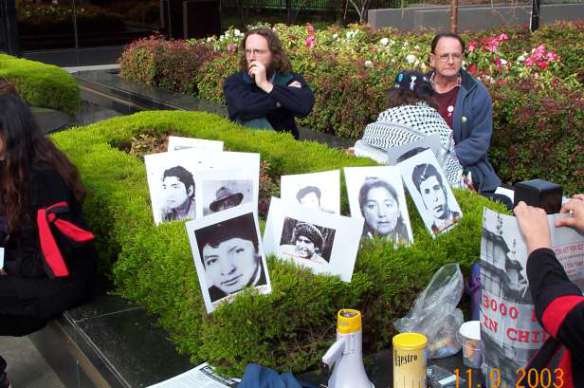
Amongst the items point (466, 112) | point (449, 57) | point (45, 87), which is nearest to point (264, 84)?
point (449, 57)

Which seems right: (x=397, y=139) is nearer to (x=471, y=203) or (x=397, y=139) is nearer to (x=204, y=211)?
(x=471, y=203)

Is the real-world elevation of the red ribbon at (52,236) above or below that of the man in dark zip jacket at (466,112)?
below

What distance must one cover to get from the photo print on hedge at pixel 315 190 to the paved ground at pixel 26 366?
1762 mm

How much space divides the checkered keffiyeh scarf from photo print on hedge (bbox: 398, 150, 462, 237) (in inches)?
36.1

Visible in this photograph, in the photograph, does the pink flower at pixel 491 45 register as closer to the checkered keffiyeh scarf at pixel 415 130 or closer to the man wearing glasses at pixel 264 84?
the man wearing glasses at pixel 264 84

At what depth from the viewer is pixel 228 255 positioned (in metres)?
3.10

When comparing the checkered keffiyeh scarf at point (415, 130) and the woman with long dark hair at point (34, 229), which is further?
the checkered keffiyeh scarf at point (415, 130)

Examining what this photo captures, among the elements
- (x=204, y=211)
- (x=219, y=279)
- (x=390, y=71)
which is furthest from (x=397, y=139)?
(x=390, y=71)

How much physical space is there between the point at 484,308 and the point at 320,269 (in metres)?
0.75

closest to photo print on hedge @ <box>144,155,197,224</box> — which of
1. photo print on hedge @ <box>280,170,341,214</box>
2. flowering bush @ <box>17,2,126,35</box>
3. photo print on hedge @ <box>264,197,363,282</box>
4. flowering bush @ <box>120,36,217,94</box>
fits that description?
photo print on hedge @ <box>280,170,341,214</box>

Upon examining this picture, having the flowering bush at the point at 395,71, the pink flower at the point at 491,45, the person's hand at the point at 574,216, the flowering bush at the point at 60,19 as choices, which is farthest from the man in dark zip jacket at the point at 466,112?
the flowering bush at the point at 60,19

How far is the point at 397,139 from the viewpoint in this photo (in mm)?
4801

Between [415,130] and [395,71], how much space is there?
3.87 meters

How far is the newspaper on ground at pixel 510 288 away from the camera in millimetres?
2533
